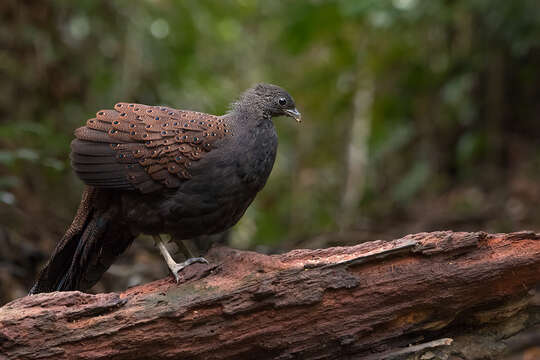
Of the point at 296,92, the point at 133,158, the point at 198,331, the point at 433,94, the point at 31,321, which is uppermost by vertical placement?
the point at 296,92

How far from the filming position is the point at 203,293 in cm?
357

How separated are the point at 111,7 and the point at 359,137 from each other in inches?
172

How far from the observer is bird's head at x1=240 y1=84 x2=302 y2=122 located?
4586 mm

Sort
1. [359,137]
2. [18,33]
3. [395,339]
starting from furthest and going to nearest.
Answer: [359,137]
[18,33]
[395,339]

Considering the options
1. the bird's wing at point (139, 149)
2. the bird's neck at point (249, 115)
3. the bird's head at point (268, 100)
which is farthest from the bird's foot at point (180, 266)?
the bird's head at point (268, 100)

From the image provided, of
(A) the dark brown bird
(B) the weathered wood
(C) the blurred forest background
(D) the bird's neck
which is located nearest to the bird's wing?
(A) the dark brown bird

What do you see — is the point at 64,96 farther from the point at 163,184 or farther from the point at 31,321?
→ the point at 31,321

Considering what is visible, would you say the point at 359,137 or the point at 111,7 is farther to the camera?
the point at 359,137

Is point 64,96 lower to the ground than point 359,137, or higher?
higher

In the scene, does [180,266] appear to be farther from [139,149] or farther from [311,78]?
[311,78]

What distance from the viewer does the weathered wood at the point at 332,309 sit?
3.44 meters

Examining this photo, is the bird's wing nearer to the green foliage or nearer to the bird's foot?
the bird's foot

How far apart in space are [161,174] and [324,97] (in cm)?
631

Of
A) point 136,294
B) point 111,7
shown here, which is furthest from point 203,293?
point 111,7
